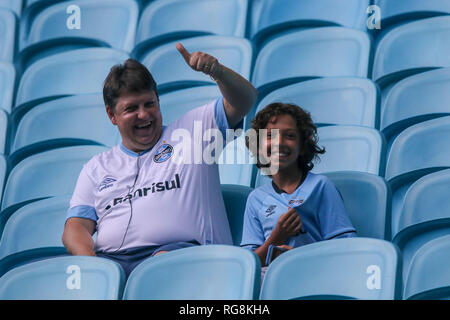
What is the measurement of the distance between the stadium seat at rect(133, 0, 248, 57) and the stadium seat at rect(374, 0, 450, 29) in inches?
14.4

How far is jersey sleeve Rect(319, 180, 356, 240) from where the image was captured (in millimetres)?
1306

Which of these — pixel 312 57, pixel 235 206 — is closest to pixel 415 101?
pixel 312 57

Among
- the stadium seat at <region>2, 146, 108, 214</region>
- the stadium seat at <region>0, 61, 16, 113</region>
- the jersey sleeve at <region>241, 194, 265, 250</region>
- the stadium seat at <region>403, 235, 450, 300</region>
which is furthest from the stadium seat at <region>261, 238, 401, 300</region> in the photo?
the stadium seat at <region>0, 61, 16, 113</region>

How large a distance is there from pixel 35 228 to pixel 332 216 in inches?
22.9

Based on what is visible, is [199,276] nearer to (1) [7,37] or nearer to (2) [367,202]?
(2) [367,202]

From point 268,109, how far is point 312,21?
73cm

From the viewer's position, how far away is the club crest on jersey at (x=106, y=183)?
56.5 inches

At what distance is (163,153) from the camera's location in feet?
4.67

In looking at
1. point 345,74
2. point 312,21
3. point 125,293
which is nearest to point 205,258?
point 125,293

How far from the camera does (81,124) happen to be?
1940 millimetres

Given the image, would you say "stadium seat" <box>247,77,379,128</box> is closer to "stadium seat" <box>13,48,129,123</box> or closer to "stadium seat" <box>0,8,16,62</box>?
"stadium seat" <box>13,48,129,123</box>

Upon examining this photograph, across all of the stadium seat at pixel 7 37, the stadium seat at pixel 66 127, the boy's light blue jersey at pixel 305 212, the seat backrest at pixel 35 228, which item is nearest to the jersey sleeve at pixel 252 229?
the boy's light blue jersey at pixel 305 212

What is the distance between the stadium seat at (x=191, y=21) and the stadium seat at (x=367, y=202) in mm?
861
